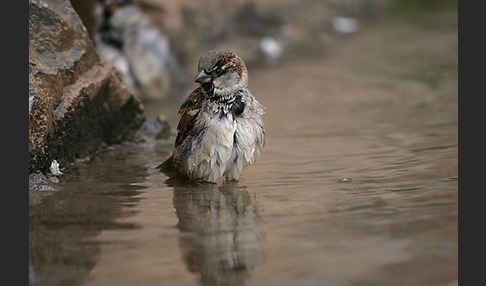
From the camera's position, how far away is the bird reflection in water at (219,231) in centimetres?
291

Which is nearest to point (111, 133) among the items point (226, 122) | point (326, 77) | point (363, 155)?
point (226, 122)

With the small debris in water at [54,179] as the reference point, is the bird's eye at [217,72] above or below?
above

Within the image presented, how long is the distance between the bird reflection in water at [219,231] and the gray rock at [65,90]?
0.92 meters

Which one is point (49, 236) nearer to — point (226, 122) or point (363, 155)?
point (226, 122)

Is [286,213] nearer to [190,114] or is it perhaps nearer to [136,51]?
[190,114]

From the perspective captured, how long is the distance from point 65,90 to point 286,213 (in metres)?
2.08

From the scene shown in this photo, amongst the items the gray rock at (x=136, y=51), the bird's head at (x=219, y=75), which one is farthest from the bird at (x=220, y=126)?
the gray rock at (x=136, y=51)

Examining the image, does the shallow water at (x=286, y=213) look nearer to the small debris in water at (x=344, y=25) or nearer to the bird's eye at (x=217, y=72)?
the bird's eye at (x=217, y=72)

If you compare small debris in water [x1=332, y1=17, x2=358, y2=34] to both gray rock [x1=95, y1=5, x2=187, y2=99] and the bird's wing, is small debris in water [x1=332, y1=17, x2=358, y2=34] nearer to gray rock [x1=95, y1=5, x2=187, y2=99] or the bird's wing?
gray rock [x1=95, y1=5, x2=187, y2=99]

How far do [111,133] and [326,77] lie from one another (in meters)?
3.61

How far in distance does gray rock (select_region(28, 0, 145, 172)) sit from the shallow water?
217 millimetres

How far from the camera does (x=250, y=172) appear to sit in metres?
4.80

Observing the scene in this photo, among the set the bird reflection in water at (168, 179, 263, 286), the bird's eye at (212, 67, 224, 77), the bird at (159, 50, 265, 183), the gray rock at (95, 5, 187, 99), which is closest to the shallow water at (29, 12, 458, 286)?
the bird reflection in water at (168, 179, 263, 286)

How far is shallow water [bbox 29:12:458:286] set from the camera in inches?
113
